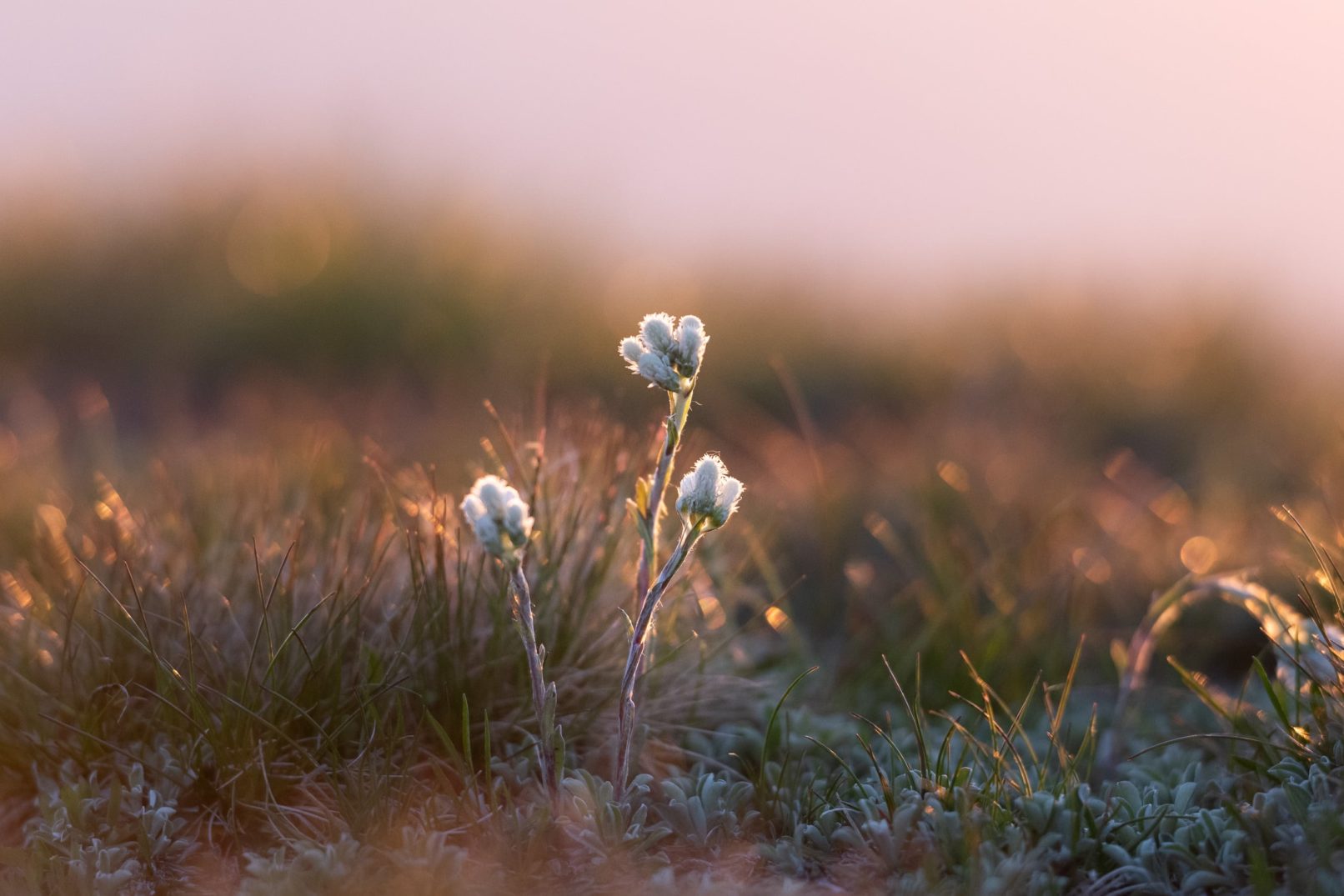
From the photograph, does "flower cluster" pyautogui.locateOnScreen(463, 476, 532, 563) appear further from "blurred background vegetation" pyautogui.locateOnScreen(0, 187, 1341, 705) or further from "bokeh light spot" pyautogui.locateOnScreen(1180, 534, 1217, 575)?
"bokeh light spot" pyautogui.locateOnScreen(1180, 534, 1217, 575)

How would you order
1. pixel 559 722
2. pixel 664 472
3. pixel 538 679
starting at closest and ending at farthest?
pixel 538 679
pixel 664 472
pixel 559 722

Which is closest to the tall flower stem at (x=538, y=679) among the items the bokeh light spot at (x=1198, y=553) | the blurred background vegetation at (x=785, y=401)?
the blurred background vegetation at (x=785, y=401)

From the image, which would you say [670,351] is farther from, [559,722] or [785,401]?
[785,401]

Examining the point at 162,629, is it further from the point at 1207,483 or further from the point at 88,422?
the point at 1207,483

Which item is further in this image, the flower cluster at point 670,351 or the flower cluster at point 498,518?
the flower cluster at point 670,351

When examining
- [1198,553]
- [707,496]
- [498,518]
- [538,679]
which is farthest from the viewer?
[1198,553]

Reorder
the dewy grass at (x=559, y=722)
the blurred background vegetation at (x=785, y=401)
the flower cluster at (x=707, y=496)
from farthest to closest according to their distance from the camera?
the blurred background vegetation at (x=785, y=401), the dewy grass at (x=559, y=722), the flower cluster at (x=707, y=496)

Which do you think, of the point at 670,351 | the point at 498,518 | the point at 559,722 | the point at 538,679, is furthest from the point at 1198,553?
the point at 498,518

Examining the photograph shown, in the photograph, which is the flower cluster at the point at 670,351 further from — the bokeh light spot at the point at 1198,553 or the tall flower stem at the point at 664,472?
the bokeh light spot at the point at 1198,553
